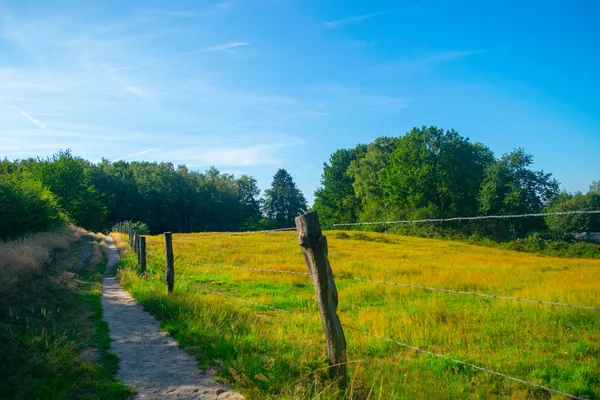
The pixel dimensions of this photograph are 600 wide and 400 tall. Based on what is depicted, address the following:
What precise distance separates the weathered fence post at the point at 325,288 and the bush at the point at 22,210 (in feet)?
80.9

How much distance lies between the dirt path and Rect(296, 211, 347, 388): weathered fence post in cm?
116

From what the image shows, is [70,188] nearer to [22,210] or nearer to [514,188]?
[22,210]

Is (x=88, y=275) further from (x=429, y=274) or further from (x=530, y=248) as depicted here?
(x=530, y=248)

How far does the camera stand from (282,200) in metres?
109

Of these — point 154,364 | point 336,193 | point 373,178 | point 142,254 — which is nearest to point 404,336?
point 154,364

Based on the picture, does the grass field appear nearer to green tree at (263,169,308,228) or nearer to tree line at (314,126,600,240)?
tree line at (314,126,600,240)

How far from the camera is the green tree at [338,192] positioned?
88.2 meters

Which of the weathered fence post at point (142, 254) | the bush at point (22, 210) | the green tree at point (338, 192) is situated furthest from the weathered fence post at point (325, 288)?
the green tree at point (338, 192)

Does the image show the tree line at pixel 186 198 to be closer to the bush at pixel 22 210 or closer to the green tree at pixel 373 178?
the green tree at pixel 373 178

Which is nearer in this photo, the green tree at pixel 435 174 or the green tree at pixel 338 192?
the green tree at pixel 435 174

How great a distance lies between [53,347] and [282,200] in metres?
104

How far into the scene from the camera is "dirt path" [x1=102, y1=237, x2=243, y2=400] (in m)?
4.80

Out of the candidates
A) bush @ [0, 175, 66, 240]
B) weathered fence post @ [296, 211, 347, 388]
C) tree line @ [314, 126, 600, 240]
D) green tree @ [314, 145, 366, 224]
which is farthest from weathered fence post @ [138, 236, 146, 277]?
green tree @ [314, 145, 366, 224]

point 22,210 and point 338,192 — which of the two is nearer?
point 22,210
